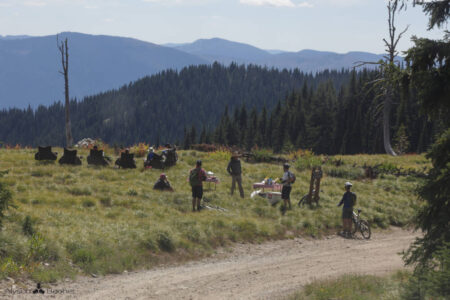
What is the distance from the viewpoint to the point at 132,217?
1402 centimetres

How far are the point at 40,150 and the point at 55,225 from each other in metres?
12.3

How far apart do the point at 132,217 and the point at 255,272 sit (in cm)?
506

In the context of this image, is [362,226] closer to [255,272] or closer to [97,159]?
[255,272]

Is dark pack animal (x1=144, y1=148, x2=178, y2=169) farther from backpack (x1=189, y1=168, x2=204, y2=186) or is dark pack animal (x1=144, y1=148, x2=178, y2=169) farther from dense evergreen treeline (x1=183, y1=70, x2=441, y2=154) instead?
dense evergreen treeline (x1=183, y1=70, x2=441, y2=154)

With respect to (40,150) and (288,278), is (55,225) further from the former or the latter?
(40,150)

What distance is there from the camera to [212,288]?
31.3 ft

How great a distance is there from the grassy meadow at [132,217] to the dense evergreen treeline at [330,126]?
67396 millimetres

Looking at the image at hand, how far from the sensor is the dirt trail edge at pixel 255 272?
912 centimetres

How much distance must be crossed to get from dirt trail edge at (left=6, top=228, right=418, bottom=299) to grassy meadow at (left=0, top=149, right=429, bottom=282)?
1.91ft

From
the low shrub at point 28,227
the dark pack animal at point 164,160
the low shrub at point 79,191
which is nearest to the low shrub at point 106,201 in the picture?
the low shrub at point 79,191

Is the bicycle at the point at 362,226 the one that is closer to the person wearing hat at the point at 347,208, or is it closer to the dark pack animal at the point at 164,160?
the person wearing hat at the point at 347,208

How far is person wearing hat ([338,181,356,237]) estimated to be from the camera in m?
16.0

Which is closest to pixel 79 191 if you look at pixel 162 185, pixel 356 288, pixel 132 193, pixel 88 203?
pixel 88 203

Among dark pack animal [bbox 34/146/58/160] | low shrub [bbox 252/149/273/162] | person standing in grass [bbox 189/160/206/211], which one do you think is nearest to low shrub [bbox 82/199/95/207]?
person standing in grass [bbox 189/160/206/211]
